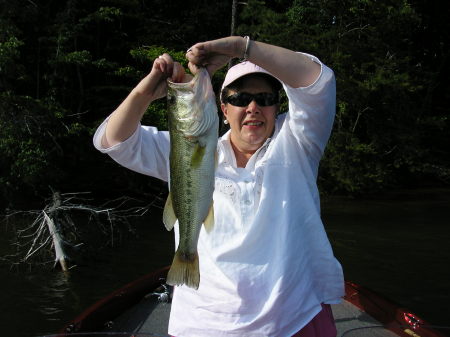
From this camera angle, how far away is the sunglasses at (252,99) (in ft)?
6.90

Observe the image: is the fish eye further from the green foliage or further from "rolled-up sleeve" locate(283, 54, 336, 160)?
the green foliage

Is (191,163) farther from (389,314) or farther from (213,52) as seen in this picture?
(389,314)

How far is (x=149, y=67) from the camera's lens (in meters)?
17.9

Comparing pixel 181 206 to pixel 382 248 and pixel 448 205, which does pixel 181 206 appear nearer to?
pixel 382 248

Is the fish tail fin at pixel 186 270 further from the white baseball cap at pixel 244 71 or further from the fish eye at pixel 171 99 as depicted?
the white baseball cap at pixel 244 71

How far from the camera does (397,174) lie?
21.3 m

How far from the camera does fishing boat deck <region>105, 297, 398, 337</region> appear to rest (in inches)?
189

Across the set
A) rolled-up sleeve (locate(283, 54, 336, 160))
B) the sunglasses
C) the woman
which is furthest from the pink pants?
Result: the sunglasses

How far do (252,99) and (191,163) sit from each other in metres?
0.40

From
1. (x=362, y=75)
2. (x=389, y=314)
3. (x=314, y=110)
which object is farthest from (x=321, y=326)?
(x=362, y=75)

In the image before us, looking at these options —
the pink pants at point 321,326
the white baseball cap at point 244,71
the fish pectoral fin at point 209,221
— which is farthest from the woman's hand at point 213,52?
the pink pants at point 321,326

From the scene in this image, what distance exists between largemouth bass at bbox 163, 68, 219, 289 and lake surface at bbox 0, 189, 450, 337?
6.14m

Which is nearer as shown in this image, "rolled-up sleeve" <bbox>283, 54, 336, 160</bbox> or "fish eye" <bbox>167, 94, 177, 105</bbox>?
"fish eye" <bbox>167, 94, 177, 105</bbox>

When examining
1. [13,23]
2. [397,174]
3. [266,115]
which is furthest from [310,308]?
[397,174]
